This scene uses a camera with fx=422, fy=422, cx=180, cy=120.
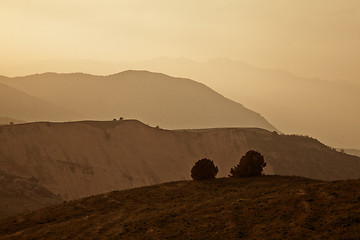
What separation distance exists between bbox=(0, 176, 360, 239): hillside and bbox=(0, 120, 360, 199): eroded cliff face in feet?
153

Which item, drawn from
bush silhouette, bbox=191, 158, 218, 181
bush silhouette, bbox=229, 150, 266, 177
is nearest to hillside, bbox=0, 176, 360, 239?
bush silhouette, bbox=191, 158, 218, 181

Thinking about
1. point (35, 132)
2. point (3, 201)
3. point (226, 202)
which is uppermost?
point (35, 132)

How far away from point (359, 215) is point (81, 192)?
234 ft

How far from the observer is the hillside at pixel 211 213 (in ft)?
89.4

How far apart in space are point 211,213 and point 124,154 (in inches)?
2997

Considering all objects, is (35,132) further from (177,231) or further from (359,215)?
(359,215)

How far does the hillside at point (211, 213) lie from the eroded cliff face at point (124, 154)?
46.6 meters

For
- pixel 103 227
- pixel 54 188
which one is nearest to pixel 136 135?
pixel 54 188

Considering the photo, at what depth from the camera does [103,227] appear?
35.1 m

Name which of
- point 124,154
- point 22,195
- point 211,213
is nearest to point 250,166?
point 211,213

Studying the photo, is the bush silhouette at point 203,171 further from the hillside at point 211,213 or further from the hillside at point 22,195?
the hillside at point 22,195

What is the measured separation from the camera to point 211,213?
33031mm

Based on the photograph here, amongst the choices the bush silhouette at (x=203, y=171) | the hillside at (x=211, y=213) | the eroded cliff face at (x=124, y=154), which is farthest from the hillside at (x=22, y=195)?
the bush silhouette at (x=203, y=171)

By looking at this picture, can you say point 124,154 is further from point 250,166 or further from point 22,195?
point 250,166
